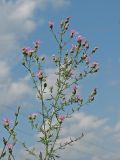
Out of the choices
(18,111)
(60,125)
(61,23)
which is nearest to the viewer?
(18,111)

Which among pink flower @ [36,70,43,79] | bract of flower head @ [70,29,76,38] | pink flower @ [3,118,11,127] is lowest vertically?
pink flower @ [3,118,11,127]

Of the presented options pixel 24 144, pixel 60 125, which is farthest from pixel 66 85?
pixel 24 144

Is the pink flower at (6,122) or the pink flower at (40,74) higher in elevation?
the pink flower at (40,74)

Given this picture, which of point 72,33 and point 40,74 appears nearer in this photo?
point 40,74

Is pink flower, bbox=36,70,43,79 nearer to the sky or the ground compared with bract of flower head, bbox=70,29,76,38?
nearer to the ground

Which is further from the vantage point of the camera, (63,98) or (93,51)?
(93,51)

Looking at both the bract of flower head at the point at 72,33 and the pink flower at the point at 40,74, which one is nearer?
the pink flower at the point at 40,74

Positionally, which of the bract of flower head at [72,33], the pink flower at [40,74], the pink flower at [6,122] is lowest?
the pink flower at [6,122]

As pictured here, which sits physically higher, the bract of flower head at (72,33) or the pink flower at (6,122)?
the bract of flower head at (72,33)

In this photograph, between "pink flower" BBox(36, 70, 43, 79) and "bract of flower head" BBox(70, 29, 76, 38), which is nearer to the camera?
"pink flower" BBox(36, 70, 43, 79)

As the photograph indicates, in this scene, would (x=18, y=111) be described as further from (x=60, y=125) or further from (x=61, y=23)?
(x=61, y=23)

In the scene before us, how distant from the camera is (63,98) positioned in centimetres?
1197

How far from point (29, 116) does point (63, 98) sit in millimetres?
1189

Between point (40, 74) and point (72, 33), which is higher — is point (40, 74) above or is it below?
below
